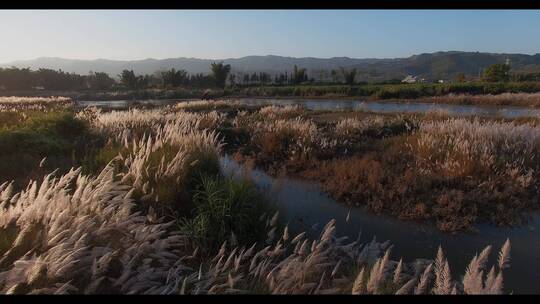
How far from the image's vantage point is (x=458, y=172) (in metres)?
7.91

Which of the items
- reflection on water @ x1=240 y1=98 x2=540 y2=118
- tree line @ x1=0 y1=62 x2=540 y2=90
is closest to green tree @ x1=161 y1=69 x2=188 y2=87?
tree line @ x1=0 y1=62 x2=540 y2=90

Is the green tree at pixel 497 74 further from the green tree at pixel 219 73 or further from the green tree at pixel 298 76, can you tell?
the green tree at pixel 219 73

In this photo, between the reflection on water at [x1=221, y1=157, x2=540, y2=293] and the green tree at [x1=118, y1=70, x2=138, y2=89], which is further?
the green tree at [x1=118, y1=70, x2=138, y2=89]

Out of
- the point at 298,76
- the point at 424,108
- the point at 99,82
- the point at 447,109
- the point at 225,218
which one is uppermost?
the point at 298,76

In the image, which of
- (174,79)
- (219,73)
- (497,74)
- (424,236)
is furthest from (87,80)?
(424,236)

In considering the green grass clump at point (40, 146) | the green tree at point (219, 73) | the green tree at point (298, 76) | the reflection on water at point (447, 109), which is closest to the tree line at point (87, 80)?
the green tree at point (219, 73)

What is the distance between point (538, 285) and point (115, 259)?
453 centimetres

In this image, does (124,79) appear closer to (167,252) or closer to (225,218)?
(225,218)

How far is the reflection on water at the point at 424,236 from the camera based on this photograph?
4.86m

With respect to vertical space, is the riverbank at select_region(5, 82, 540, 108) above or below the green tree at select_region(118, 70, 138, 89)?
below

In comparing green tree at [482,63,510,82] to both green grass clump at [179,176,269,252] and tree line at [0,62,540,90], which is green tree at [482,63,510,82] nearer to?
tree line at [0,62,540,90]

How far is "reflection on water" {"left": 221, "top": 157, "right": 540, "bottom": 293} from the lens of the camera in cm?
486

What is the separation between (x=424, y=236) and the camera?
5.91 m

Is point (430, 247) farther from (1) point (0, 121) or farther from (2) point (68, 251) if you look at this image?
(1) point (0, 121)
